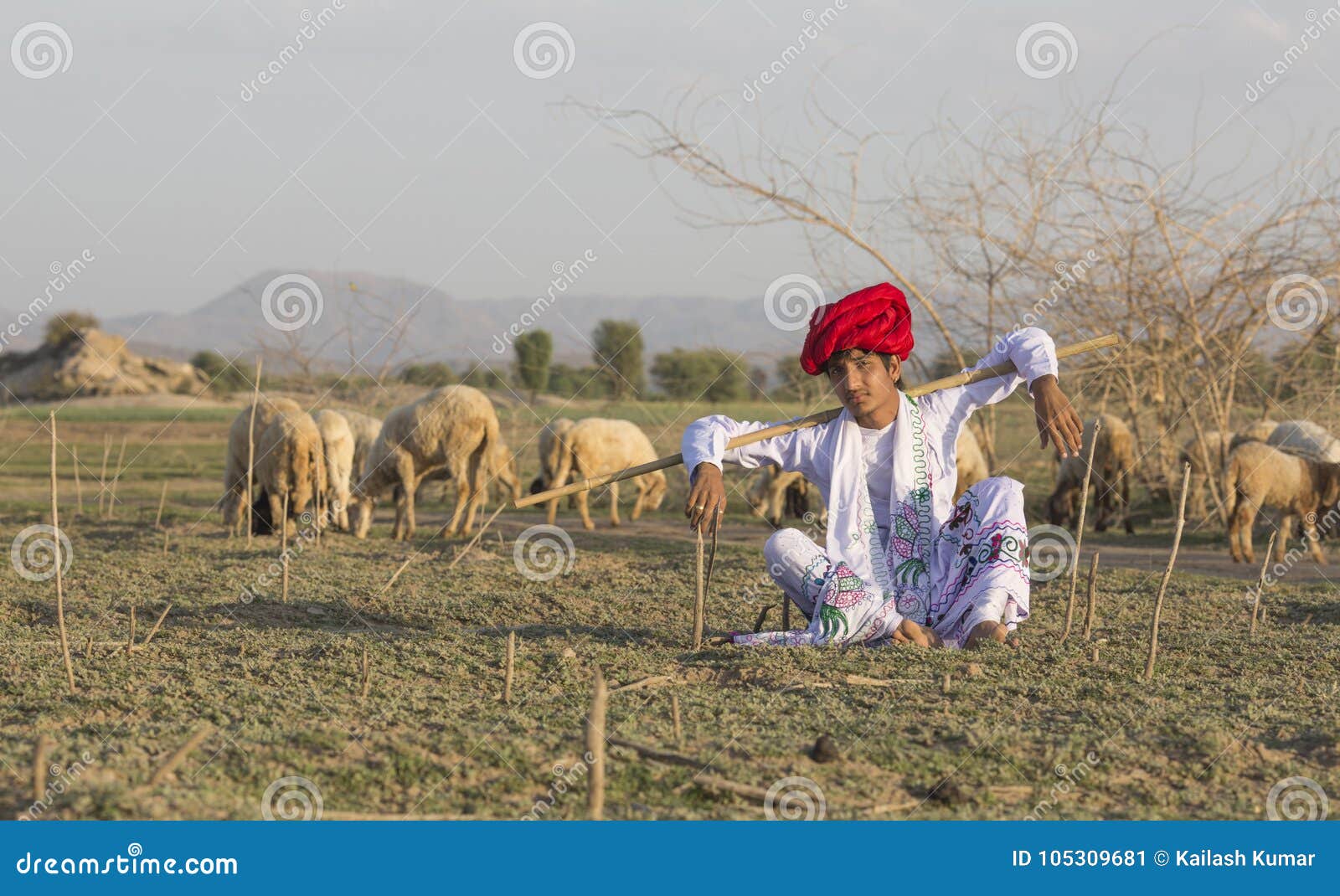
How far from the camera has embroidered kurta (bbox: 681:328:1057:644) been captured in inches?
185

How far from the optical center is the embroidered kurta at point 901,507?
15.4ft

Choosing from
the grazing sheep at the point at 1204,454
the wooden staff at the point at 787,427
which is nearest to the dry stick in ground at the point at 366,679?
the wooden staff at the point at 787,427

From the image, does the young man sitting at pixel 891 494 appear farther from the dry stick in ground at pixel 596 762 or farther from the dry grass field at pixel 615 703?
the dry stick in ground at pixel 596 762

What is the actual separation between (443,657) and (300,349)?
11299 millimetres

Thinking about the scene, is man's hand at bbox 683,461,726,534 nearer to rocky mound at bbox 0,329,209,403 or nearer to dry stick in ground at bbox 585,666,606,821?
dry stick in ground at bbox 585,666,606,821

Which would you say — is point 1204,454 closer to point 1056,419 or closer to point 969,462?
point 969,462

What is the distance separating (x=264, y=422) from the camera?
11836 millimetres

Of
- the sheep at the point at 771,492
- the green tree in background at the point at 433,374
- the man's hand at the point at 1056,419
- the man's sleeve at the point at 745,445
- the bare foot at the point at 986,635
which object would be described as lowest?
the bare foot at the point at 986,635

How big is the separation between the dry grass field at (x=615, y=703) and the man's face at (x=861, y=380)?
0.90m

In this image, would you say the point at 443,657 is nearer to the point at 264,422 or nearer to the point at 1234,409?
the point at 264,422

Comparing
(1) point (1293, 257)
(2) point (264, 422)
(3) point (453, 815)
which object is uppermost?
(1) point (1293, 257)

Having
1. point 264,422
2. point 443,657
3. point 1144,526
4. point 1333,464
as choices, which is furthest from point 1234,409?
point 443,657

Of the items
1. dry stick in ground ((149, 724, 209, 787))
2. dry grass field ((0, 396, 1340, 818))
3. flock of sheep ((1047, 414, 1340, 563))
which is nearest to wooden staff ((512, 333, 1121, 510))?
dry grass field ((0, 396, 1340, 818))

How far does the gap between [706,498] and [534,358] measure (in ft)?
91.6
